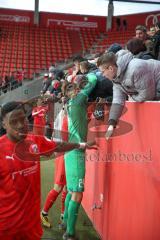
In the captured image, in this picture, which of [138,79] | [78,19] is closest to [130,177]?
[138,79]

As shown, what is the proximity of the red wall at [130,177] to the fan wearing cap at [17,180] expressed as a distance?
0.73 metres

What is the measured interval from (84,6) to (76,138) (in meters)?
18.0

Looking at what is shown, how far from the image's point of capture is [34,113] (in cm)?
891

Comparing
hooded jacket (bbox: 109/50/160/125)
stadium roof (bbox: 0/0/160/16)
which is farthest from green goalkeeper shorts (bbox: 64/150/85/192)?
stadium roof (bbox: 0/0/160/16)

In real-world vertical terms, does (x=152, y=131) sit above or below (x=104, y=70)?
below

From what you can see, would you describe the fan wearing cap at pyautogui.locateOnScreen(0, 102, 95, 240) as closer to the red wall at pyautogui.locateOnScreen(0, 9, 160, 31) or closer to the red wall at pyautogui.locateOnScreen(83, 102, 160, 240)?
the red wall at pyautogui.locateOnScreen(83, 102, 160, 240)

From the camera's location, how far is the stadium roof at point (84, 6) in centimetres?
2031

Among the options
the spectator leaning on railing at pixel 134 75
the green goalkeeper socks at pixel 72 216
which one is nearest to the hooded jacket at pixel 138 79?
the spectator leaning on railing at pixel 134 75

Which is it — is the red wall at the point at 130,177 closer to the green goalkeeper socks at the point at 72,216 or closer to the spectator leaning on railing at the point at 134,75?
the spectator leaning on railing at the point at 134,75

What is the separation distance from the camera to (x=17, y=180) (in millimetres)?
2346

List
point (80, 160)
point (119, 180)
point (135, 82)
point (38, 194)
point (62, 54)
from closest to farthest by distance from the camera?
point (38, 194), point (135, 82), point (119, 180), point (80, 160), point (62, 54)

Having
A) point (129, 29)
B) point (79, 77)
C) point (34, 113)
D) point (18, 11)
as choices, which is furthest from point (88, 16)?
point (79, 77)

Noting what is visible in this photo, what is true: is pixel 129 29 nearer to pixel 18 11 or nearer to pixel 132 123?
pixel 18 11

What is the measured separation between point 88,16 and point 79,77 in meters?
17.8
